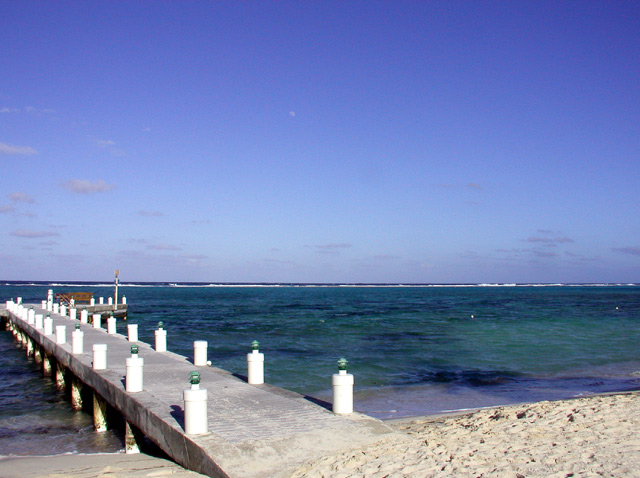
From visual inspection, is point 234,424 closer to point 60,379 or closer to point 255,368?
point 255,368

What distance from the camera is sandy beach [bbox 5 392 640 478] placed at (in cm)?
638

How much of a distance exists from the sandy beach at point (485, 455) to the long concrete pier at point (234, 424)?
0.31 metres

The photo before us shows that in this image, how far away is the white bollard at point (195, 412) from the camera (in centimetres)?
746

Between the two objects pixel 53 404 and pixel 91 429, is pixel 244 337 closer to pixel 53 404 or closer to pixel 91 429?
pixel 53 404

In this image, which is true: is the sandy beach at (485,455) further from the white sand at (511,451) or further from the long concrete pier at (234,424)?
the long concrete pier at (234,424)

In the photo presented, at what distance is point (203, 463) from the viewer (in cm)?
693

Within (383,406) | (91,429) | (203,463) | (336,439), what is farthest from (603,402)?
(91,429)

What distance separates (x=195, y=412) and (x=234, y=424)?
90cm

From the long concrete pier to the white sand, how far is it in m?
0.45

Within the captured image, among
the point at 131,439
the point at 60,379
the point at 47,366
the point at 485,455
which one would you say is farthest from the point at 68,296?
the point at 485,455

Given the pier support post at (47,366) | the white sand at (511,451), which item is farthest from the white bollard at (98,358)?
the pier support post at (47,366)

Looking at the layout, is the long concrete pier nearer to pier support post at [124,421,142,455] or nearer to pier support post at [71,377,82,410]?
pier support post at [124,421,142,455]

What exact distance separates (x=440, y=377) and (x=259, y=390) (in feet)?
33.7

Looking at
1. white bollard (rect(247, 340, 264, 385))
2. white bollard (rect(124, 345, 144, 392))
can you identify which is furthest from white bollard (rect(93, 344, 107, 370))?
white bollard (rect(247, 340, 264, 385))
